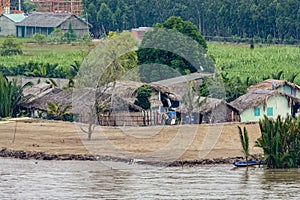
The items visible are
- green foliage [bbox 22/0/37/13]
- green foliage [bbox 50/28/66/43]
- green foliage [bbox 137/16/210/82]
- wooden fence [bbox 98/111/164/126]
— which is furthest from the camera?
green foliage [bbox 22/0/37/13]

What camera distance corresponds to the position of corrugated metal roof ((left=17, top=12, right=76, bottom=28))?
6931 centimetres

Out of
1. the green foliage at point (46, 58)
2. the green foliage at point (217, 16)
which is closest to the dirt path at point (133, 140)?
the green foliage at point (46, 58)

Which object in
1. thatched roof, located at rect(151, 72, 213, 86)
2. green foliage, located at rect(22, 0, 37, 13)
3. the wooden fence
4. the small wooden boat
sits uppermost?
green foliage, located at rect(22, 0, 37, 13)

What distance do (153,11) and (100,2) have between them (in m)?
3.89

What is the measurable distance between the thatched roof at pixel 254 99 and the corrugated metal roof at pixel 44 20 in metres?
35.0

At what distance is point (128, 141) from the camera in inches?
1187

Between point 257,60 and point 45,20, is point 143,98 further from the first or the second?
point 45,20

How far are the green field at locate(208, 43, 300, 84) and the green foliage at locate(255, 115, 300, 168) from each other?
1510cm

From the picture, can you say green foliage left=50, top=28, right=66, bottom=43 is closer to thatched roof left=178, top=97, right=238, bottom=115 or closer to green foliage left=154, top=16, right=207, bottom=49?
green foliage left=154, top=16, right=207, bottom=49

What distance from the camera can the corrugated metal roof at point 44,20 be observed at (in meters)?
69.3

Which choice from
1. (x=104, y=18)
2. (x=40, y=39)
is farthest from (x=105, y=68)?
(x=104, y=18)

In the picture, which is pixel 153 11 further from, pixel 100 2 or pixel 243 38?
pixel 243 38

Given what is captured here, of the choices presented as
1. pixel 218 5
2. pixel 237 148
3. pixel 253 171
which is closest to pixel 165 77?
pixel 237 148

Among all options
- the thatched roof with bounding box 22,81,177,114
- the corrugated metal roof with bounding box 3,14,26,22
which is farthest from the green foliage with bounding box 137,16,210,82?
the corrugated metal roof with bounding box 3,14,26,22
